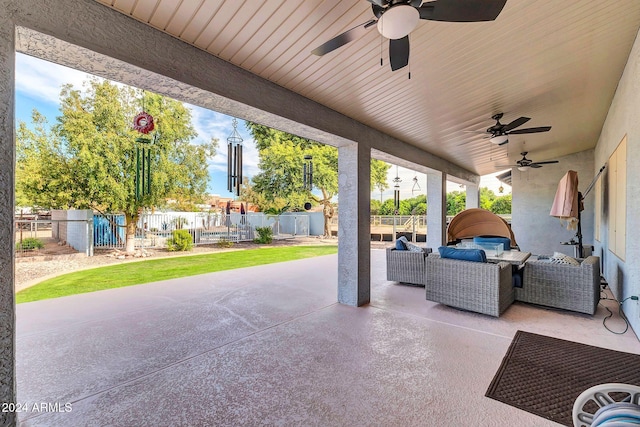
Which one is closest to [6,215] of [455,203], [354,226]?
[354,226]

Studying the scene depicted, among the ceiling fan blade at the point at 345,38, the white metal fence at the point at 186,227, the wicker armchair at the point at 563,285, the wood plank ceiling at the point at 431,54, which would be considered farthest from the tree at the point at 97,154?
the wicker armchair at the point at 563,285

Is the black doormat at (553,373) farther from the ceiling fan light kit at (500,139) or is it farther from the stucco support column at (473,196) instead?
the stucco support column at (473,196)

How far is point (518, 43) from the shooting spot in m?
2.87

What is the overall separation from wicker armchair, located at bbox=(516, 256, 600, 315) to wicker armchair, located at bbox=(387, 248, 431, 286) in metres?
1.64

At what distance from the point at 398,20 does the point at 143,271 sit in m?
7.89

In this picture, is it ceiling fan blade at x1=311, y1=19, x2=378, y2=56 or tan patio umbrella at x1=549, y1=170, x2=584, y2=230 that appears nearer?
ceiling fan blade at x1=311, y1=19, x2=378, y2=56

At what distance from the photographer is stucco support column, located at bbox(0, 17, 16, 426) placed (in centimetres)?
170

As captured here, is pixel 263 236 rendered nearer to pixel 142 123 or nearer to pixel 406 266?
pixel 142 123

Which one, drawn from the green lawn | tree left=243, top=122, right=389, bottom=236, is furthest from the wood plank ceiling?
tree left=243, top=122, right=389, bottom=236

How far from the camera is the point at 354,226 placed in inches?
181

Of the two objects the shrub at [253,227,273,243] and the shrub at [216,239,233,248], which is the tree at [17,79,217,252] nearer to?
the shrub at [216,239,233,248]

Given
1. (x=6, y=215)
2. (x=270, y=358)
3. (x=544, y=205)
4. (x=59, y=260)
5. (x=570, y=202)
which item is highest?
(x=544, y=205)

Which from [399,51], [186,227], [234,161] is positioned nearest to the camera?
[399,51]

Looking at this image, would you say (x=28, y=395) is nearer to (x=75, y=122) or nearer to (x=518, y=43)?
(x=518, y=43)
